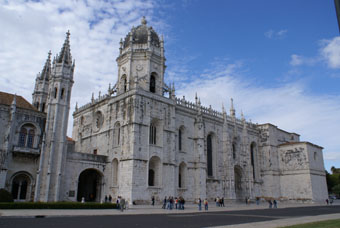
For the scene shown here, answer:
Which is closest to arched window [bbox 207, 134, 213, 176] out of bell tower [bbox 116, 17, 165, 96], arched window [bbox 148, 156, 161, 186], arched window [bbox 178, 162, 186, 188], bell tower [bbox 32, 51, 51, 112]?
arched window [bbox 178, 162, 186, 188]

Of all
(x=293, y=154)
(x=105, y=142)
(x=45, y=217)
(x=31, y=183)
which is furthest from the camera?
(x=293, y=154)

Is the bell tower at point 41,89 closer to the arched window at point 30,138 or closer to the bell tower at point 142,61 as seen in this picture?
the arched window at point 30,138

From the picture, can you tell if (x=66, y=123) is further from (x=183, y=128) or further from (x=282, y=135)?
(x=282, y=135)

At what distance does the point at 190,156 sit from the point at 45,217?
2363cm

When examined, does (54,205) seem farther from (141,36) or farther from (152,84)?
(141,36)

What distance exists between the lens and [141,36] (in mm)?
38781

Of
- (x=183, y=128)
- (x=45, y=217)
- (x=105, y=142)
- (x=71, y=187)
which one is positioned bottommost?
(x=45, y=217)

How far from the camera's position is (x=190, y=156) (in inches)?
1540

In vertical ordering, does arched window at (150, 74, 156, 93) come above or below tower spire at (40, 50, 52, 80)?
below

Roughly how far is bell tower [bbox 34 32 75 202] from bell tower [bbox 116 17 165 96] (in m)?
6.72

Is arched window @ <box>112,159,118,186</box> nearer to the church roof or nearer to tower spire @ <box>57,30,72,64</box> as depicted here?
the church roof

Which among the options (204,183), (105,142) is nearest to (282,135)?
(204,183)

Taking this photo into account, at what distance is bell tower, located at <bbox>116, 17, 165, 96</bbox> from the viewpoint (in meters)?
36.7

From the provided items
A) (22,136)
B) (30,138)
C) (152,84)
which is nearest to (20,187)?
(30,138)
